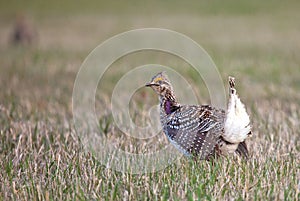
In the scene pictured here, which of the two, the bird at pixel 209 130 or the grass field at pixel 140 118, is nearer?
the grass field at pixel 140 118

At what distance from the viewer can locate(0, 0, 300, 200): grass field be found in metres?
4.60

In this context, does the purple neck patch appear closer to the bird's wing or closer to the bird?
the bird

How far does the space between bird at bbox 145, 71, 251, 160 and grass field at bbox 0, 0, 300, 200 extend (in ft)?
0.43

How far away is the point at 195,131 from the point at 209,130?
14cm

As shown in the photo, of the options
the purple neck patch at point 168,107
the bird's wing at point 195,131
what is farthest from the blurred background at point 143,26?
the bird's wing at point 195,131

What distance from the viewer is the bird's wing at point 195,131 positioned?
5.23 meters

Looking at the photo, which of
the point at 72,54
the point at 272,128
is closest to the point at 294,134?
the point at 272,128

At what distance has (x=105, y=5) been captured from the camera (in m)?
34.2

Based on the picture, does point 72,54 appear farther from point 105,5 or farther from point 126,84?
point 105,5

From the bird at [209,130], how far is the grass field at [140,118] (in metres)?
0.13

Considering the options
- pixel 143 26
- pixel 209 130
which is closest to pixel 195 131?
pixel 209 130

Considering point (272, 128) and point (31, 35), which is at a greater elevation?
point (31, 35)

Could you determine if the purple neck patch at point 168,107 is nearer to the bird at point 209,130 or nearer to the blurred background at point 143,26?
the bird at point 209,130

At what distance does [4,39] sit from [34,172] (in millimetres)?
18376
